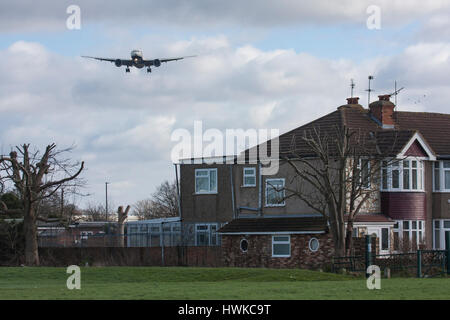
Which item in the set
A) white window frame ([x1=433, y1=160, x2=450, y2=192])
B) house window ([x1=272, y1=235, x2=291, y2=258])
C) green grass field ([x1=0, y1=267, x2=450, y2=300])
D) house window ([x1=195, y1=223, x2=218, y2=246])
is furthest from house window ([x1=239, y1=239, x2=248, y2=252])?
green grass field ([x1=0, y1=267, x2=450, y2=300])

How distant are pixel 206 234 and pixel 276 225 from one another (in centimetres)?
597

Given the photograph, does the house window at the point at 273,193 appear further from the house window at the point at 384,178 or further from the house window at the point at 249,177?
the house window at the point at 384,178

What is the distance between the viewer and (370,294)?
2117 centimetres

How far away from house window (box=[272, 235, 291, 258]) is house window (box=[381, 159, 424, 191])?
5.93 meters

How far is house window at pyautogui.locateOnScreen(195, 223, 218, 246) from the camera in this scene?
52.2 metres

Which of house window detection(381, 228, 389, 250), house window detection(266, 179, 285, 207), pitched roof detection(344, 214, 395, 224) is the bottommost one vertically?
house window detection(381, 228, 389, 250)

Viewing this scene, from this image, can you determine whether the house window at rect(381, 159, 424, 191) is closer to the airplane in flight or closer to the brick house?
the brick house

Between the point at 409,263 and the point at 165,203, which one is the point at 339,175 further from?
the point at 165,203

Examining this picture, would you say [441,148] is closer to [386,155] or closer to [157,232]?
[386,155]

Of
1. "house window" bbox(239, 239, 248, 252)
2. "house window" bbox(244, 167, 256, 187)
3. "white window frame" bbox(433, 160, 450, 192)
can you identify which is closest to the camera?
"house window" bbox(239, 239, 248, 252)

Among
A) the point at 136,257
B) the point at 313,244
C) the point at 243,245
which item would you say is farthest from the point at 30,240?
the point at 313,244

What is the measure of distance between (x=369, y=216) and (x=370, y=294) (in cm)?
2638
